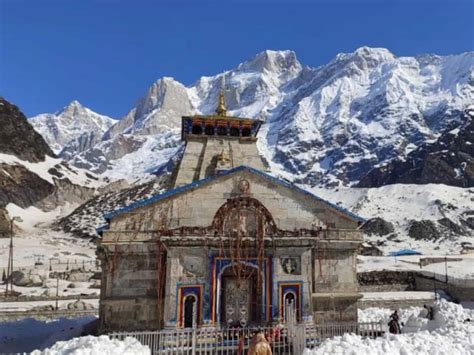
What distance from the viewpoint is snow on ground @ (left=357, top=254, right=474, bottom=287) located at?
37.2 metres

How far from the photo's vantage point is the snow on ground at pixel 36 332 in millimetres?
19750

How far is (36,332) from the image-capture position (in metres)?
22.4

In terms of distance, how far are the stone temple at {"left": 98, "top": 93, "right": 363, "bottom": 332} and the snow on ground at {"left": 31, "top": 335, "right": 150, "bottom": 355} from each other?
4.38m

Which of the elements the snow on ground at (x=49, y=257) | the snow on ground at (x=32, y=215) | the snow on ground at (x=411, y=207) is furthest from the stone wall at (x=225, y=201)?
the snow on ground at (x=32, y=215)

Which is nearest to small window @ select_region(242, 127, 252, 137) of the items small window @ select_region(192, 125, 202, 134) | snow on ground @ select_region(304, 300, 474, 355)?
small window @ select_region(192, 125, 202, 134)

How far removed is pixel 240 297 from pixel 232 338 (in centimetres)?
273

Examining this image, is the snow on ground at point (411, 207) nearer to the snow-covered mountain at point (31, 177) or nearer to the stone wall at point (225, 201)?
the stone wall at point (225, 201)

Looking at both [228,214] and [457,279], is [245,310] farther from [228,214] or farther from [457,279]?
[457,279]

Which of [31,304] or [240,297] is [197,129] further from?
[31,304]

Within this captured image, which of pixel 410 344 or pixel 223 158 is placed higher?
pixel 223 158

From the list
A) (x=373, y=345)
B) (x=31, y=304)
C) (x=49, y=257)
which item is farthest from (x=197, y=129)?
(x=49, y=257)

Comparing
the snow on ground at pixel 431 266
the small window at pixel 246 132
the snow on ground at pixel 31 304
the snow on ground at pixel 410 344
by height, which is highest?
the small window at pixel 246 132

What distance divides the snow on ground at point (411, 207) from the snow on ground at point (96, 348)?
55071mm

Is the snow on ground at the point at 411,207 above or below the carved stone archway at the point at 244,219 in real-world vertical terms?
above
